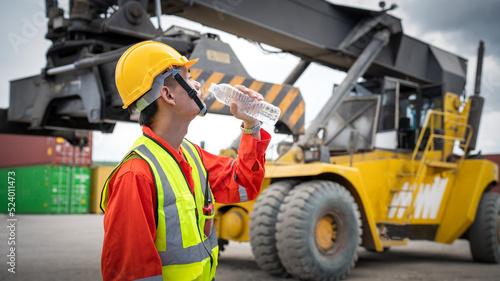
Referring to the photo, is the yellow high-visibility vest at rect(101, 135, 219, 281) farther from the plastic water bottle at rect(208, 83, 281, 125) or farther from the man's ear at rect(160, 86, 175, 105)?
the plastic water bottle at rect(208, 83, 281, 125)

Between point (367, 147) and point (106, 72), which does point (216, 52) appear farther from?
point (367, 147)

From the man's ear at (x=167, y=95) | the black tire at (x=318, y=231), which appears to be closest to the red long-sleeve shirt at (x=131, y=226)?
the man's ear at (x=167, y=95)

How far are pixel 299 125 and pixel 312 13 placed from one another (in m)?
2.14

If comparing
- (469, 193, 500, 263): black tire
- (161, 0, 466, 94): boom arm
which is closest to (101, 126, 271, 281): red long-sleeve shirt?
(161, 0, 466, 94): boom arm

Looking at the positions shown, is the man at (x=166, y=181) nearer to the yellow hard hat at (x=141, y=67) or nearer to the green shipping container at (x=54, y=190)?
the yellow hard hat at (x=141, y=67)

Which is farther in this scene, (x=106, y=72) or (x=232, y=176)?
(x=106, y=72)

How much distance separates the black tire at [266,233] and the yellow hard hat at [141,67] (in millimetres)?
4005

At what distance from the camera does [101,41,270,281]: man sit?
1.65 meters

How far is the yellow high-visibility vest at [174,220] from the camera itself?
1767mm

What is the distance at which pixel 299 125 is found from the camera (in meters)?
5.89

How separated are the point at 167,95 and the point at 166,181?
14.3 inches

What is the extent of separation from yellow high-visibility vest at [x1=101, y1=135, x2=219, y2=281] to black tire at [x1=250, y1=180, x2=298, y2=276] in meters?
3.84

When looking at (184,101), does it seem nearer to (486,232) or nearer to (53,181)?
(486,232)

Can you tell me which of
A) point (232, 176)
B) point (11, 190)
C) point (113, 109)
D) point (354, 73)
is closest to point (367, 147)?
point (354, 73)
